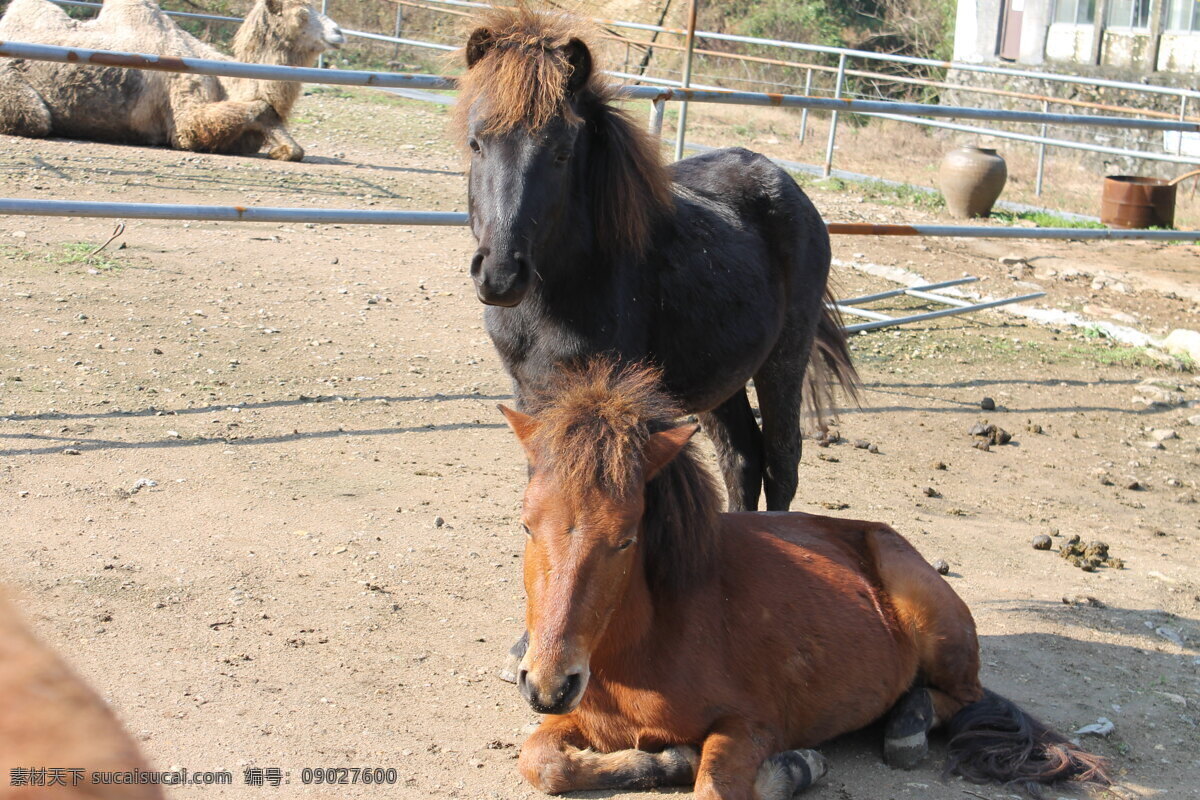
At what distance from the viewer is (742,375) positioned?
428cm

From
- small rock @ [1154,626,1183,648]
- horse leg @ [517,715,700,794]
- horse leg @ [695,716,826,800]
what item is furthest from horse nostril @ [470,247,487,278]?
small rock @ [1154,626,1183,648]

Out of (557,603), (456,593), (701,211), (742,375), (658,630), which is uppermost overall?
(701,211)

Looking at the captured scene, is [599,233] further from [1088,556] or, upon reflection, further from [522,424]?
[1088,556]

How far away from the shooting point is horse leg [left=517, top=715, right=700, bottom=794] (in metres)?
2.99

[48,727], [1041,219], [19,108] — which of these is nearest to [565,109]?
[48,727]

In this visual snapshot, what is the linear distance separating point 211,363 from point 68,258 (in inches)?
82.1

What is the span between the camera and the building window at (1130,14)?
17281 millimetres

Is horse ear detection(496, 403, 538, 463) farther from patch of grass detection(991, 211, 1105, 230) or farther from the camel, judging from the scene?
patch of grass detection(991, 211, 1105, 230)

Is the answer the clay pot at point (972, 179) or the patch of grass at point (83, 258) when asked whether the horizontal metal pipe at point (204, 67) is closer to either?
the patch of grass at point (83, 258)

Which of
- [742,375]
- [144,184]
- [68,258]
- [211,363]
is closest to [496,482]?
[742,375]

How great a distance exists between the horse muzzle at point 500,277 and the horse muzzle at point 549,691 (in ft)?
3.83

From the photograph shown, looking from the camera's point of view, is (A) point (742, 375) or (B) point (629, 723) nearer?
(B) point (629, 723)

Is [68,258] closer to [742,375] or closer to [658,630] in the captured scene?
[742,375]

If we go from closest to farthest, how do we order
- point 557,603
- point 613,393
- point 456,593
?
point 557,603
point 613,393
point 456,593
